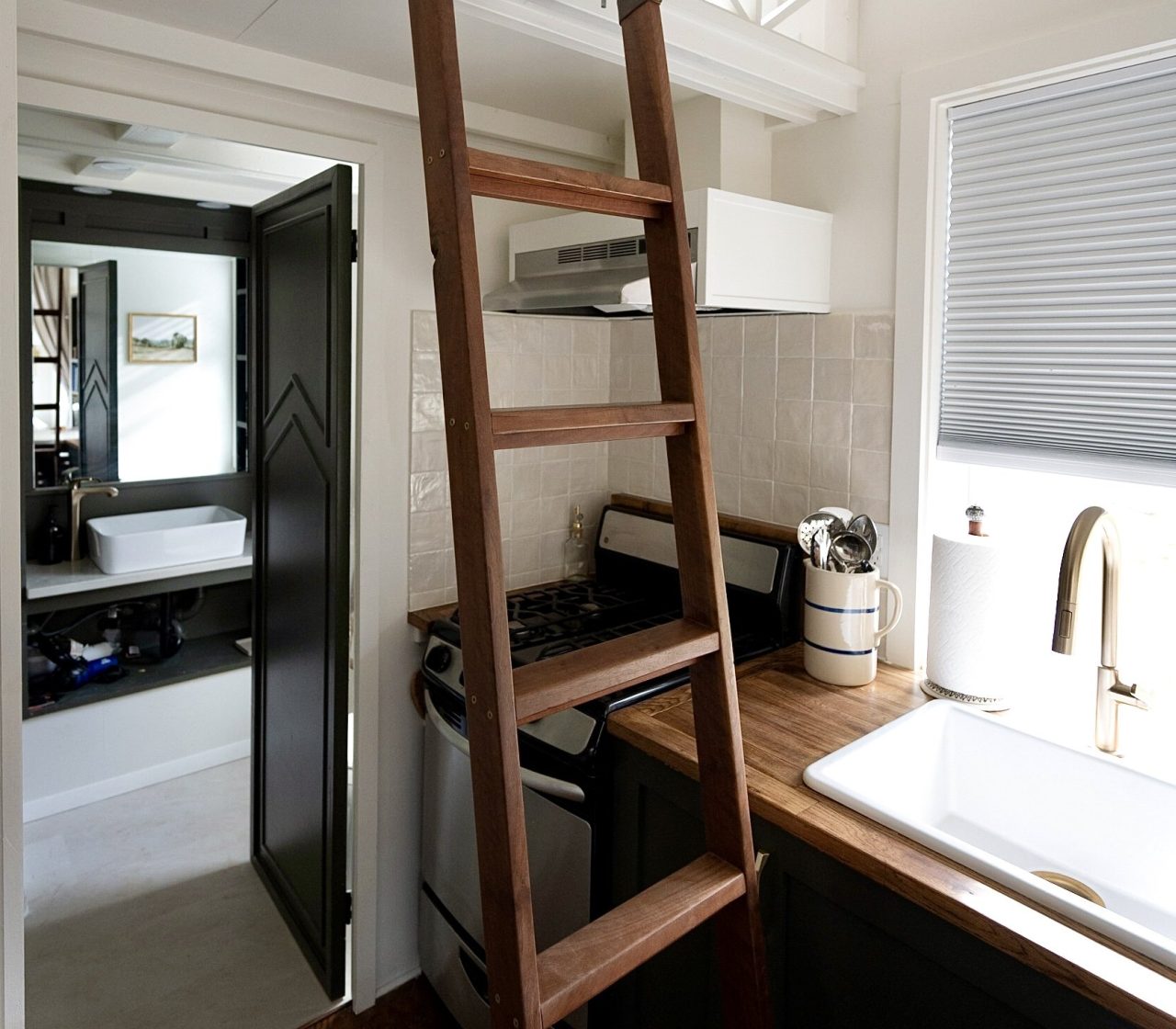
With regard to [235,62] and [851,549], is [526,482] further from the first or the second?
[235,62]

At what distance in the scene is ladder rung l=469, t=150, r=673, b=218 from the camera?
102 centimetres

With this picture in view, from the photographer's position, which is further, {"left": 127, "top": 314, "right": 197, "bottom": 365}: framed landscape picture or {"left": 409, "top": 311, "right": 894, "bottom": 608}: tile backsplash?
{"left": 127, "top": 314, "right": 197, "bottom": 365}: framed landscape picture

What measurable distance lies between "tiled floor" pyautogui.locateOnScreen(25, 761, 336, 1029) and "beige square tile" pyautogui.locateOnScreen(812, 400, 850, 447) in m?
1.94

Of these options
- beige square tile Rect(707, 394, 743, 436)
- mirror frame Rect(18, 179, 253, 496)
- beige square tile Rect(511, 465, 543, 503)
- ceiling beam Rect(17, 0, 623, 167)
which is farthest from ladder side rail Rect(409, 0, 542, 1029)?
mirror frame Rect(18, 179, 253, 496)

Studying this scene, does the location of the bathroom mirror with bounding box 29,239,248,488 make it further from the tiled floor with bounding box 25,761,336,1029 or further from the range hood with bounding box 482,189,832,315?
the range hood with bounding box 482,189,832,315

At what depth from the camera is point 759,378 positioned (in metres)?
2.12

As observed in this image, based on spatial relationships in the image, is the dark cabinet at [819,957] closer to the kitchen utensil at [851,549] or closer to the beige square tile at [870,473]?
the kitchen utensil at [851,549]

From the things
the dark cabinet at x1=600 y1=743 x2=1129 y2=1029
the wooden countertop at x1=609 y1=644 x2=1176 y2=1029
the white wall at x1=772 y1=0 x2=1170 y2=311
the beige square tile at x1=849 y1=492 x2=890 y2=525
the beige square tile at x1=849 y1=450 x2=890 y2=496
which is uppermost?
the white wall at x1=772 y1=0 x2=1170 y2=311

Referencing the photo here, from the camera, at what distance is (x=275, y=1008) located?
2232 millimetres

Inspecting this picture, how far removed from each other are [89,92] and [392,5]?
2.04ft

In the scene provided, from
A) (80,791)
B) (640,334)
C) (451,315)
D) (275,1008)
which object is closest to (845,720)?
(451,315)

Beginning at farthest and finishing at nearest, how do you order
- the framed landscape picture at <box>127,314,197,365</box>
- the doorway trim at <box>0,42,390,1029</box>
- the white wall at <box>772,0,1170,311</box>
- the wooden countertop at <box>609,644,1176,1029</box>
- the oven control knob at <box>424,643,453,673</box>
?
1. the framed landscape picture at <box>127,314,197,365</box>
2. the oven control knob at <box>424,643,453,673</box>
3. the white wall at <box>772,0,1170,311</box>
4. the doorway trim at <box>0,42,390,1029</box>
5. the wooden countertop at <box>609,644,1176,1029</box>

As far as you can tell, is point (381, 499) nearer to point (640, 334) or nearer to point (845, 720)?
point (640, 334)

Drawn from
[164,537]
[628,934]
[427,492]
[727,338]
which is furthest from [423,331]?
[164,537]
